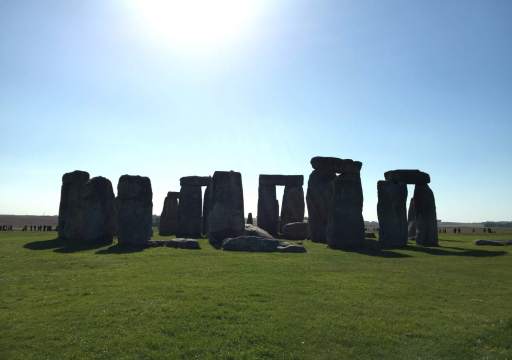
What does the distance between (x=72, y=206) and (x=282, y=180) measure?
17298 millimetres

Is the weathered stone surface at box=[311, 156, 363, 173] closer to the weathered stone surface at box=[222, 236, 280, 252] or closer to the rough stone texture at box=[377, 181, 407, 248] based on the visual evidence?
the rough stone texture at box=[377, 181, 407, 248]

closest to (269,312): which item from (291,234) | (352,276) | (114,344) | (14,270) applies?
(114,344)

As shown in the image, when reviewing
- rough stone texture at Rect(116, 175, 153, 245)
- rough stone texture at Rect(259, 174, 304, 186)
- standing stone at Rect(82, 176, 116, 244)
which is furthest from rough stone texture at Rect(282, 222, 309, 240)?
standing stone at Rect(82, 176, 116, 244)

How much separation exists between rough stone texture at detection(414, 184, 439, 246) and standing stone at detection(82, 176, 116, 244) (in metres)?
18.4

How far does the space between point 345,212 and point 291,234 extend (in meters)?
8.42

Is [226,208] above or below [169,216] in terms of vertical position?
above

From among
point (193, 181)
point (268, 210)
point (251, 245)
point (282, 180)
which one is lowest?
point (251, 245)

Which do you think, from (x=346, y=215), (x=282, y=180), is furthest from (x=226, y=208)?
(x=282, y=180)

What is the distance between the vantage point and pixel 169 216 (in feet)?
115

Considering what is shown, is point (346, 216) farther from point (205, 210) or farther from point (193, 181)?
point (205, 210)

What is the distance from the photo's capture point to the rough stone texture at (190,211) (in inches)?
1262

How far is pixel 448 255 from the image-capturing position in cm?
1966

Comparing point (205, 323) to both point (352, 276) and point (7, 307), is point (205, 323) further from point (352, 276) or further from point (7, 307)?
point (352, 276)

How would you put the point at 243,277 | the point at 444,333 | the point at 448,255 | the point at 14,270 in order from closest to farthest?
the point at 444,333, the point at 243,277, the point at 14,270, the point at 448,255
